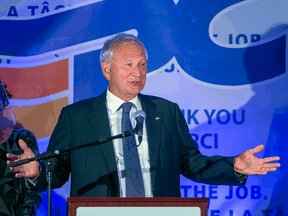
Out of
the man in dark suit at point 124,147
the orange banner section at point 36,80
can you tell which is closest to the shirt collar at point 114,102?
the man in dark suit at point 124,147

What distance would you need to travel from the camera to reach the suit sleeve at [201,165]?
6.96ft

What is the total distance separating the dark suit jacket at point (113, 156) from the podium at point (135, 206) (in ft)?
2.02

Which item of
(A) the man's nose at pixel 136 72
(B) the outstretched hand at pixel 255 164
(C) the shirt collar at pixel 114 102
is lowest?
(B) the outstretched hand at pixel 255 164

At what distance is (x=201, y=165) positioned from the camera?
2332mm

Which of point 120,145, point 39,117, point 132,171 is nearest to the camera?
point 132,171

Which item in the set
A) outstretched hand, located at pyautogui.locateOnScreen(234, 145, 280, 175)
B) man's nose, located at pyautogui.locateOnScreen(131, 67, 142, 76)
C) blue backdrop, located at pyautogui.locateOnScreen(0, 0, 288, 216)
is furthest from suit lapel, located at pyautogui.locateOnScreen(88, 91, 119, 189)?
blue backdrop, located at pyautogui.locateOnScreen(0, 0, 288, 216)

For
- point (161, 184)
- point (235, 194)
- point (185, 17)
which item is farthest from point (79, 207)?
point (185, 17)

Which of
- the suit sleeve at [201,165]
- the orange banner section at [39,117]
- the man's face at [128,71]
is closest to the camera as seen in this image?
the suit sleeve at [201,165]

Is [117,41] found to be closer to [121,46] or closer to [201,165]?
[121,46]

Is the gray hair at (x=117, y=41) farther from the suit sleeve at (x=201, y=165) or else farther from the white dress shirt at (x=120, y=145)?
the suit sleeve at (x=201, y=165)

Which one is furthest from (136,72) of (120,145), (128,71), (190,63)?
(190,63)

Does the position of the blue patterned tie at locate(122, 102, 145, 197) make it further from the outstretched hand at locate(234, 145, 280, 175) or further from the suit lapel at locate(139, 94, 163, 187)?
the outstretched hand at locate(234, 145, 280, 175)

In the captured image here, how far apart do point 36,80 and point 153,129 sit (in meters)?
1.76

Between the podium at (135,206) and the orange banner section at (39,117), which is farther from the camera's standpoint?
the orange banner section at (39,117)
